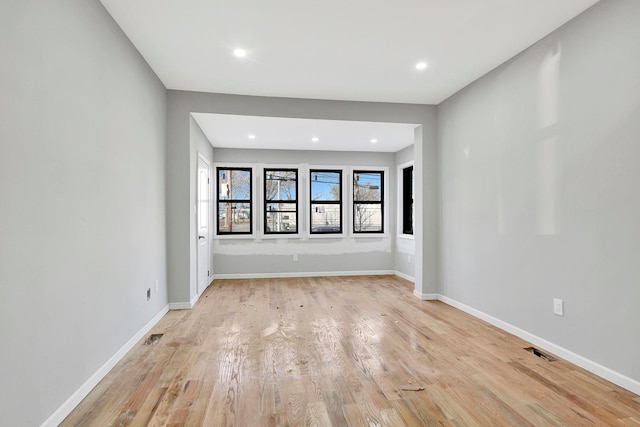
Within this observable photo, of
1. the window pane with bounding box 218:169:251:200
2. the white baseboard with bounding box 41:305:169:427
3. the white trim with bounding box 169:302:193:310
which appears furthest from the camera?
the window pane with bounding box 218:169:251:200

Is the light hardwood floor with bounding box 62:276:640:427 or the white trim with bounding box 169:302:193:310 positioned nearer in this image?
the light hardwood floor with bounding box 62:276:640:427

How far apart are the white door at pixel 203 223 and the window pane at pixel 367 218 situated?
2.77m

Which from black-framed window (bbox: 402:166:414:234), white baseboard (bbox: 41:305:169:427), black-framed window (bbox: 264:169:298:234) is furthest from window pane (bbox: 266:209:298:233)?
white baseboard (bbox: 41:305:169:427)

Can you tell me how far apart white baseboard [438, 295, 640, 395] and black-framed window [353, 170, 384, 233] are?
2.97m

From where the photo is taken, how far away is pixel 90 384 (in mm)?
2182

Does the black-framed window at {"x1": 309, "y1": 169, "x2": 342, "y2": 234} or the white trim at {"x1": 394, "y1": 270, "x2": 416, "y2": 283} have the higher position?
the black-framed window at {"x1": 309, "y1": 169, "x2": 342, "y2": 234}

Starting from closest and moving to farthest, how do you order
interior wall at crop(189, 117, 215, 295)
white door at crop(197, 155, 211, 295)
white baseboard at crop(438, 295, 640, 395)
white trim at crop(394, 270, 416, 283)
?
white baseboard at crop(438, 295, 640, 395) → interior wall at crop(189, 117, 215, 295) → white door at crop(197, 155, 211, 295) → white trim at crop(394, 270, 416, 283)

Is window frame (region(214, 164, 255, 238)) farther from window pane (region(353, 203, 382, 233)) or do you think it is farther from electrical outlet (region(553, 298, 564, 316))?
electrical outlet (region(553, 298, 564, 316))

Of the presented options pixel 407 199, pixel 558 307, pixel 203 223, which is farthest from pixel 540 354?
pixel 203 223

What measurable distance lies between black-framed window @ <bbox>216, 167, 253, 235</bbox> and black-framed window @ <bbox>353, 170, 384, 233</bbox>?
2064mm

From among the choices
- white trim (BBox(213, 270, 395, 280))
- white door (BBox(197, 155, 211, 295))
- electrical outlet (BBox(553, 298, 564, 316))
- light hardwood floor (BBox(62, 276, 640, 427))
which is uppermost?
white door (BBox(197, 155, 211, 295))

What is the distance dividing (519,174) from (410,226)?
124 inches

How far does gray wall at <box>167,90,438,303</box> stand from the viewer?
405 centimetres

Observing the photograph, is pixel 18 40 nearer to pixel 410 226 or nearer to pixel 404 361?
pixel 404 361
